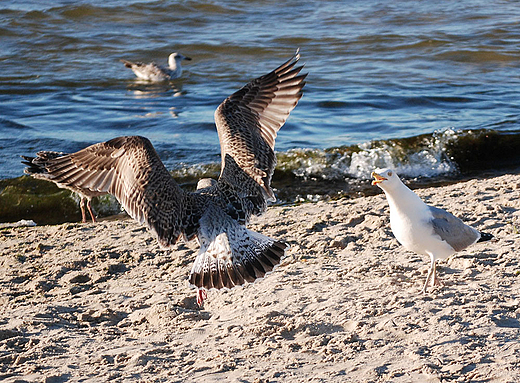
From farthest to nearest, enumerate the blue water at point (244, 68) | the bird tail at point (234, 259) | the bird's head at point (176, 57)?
the bird's head at point (176, 57) → the blue water at point (244, 68) → the bird tail at point (234, 259)

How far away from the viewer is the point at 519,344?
13.7ft

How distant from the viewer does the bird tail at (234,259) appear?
201 inches

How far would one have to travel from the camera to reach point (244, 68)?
675 inches

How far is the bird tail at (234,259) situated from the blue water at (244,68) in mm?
5695

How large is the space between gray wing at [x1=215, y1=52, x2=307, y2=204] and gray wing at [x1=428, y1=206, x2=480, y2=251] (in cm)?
Result: 146

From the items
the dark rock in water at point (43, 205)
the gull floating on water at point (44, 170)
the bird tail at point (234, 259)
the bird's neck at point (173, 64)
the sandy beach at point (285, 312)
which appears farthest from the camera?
the bird's neck at point (173, 64)

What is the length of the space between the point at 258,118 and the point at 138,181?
5.27 ft

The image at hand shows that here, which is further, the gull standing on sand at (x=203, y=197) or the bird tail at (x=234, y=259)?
the gull standing on sand at (x=203, y=197)

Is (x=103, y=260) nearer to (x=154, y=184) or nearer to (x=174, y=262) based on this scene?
(x=174, y=262)

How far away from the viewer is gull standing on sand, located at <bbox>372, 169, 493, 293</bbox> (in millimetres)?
5207

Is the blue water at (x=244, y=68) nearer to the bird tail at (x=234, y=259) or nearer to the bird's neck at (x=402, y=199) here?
the bird tail at (x=234, y=259)

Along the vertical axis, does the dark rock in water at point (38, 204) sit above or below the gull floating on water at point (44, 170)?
below

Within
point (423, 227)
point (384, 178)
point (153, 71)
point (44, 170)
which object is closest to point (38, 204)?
point (44, 170)

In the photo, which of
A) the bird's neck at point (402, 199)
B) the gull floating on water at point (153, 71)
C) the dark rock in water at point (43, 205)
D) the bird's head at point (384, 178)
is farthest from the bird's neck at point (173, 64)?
the bird's neck at point (402, 199)
